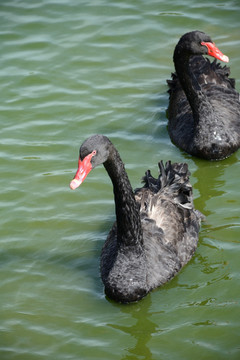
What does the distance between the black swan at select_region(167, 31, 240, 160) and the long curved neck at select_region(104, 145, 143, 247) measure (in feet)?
8.72

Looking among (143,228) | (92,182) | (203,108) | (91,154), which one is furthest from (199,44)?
(91,154)

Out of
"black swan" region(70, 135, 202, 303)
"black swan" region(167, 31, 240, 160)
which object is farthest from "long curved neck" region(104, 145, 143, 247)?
"black swan" region(167, 31, 240, 160)

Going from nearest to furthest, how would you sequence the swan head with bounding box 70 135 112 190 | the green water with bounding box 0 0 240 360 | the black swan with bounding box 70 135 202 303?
the swan head with bounding box 70 135 112 190
the black swan with bounding box 70 135 202 303
the green water with bounding box 0 0 240 360

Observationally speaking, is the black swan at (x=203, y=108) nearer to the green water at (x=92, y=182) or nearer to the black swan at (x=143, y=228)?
the green water at (x=92, y=182)

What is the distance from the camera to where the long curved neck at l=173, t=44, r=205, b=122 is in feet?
30.2

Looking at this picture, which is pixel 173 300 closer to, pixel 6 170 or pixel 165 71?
pixel 6 170

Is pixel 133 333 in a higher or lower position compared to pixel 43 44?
lower

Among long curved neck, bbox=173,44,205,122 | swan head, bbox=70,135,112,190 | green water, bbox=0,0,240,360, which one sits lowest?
green water, bbox=0,0,240,360

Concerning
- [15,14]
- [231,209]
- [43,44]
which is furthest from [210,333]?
[15,14]

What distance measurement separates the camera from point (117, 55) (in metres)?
11.8

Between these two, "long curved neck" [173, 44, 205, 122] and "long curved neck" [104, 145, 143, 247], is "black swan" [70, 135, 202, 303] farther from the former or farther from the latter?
"long curved neck" [173, 44, 205, 122]

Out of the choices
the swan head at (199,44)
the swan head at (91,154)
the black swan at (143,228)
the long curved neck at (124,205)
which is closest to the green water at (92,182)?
the black swan at (143,228)

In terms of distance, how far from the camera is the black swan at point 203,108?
9.03 meters

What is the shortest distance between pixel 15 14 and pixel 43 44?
1298 mm
